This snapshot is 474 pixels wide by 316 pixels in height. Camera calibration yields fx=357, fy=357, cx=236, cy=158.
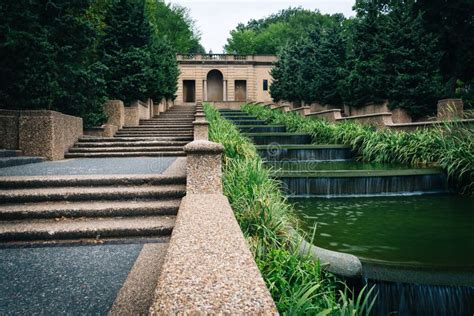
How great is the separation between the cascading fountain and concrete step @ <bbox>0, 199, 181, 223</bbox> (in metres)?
2.55

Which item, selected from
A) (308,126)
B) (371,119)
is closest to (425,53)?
(371,119)

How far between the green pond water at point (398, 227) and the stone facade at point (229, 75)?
42385mm

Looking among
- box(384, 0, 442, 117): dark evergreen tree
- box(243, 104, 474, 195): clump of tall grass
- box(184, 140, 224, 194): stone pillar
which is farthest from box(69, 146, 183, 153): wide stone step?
box(384, 0, 442, 117): dark evergreen tree

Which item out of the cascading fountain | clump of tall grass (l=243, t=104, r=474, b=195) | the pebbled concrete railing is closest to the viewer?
the pebbled concrete railing

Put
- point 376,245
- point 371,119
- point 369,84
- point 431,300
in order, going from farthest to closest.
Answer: point 369,84 → point 371,119 → point 376,245 → point 431,300

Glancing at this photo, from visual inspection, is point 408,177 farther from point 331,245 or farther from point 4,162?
point 4,162

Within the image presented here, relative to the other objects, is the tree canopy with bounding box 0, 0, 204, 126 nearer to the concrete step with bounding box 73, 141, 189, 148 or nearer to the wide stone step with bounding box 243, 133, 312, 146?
the concrete step with bounding box 73, 141, 189, 148

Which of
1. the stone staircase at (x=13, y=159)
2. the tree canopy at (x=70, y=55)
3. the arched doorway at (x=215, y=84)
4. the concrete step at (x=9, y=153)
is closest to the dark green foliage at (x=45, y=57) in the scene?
the tree canopy at (x=70, y=55)

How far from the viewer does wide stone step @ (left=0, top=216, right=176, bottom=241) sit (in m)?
5.04

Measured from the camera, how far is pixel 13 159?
346 inches

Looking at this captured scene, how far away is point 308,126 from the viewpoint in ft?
58.0

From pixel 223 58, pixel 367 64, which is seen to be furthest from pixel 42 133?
pixel 223 58

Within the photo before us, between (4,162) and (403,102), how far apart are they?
695 inches

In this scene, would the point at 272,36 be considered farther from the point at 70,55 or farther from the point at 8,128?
the point at 8,128
